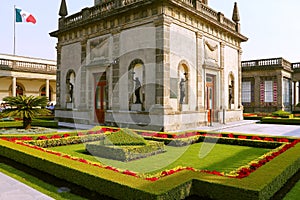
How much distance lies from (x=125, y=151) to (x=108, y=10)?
13127 millimetres

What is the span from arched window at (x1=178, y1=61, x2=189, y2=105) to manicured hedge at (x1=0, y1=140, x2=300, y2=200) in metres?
10.2

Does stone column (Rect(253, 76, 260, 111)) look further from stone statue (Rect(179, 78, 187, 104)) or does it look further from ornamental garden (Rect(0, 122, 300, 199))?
ornamental garden (Rect(0, 122, 300, 199))

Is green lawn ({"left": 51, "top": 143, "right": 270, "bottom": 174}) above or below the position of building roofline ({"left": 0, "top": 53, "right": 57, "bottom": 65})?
below

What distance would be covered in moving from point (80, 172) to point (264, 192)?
12.7 feet

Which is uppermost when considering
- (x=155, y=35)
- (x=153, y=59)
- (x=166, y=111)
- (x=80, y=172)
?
(x=155, y=35)

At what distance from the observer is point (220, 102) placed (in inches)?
834

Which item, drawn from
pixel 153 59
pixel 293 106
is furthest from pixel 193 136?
pixel 293 106

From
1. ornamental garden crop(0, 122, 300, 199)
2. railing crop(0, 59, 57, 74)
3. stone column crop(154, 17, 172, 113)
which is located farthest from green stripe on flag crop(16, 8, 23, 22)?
ornamental garden crop(0, 122, 300, 199)

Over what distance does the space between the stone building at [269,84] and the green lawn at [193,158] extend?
2376 cm

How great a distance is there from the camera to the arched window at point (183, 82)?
16.5 metres

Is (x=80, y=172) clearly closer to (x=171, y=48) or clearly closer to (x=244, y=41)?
(x=171, y=48)

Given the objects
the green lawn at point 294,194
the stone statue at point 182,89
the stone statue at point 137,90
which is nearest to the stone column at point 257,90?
the stone statue at point 182,89

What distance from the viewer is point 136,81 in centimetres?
1641

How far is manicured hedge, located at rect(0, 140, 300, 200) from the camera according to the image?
184 inches
